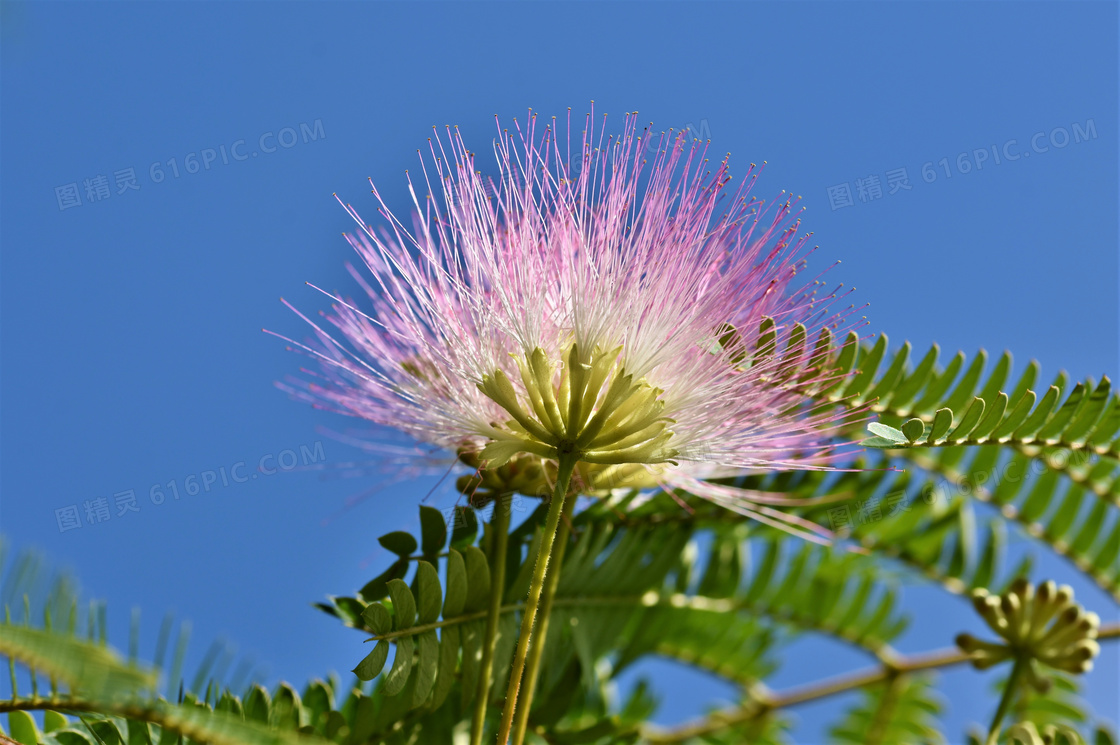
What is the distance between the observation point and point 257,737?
990 millimetres

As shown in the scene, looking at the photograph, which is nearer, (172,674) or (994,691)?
(172,674)

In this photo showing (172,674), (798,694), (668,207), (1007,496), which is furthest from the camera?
(798,694)

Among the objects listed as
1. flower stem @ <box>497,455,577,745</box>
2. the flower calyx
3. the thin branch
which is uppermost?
the flower calyx

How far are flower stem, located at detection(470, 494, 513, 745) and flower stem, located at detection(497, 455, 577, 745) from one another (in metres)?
0.09

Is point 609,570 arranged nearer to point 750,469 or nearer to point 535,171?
point 750,469

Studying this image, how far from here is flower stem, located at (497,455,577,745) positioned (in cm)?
156

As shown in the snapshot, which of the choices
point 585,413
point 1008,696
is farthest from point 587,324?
point 1008,696

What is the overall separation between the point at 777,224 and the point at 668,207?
0.71 feet

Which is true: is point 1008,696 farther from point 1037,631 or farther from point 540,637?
point 540,637

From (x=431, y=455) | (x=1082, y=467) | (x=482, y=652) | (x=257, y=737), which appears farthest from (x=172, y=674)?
(x=1082, y=467)

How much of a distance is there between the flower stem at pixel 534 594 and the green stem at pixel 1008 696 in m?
1.05

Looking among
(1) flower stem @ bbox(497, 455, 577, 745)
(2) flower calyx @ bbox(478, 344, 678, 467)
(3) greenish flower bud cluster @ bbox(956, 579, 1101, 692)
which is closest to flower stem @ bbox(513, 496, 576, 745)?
(1) flower stem @ bbox(497, 455, 577, 745)

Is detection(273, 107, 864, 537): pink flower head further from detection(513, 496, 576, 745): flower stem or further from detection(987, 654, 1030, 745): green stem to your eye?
detection(987, 654, 1030, 745): green stem

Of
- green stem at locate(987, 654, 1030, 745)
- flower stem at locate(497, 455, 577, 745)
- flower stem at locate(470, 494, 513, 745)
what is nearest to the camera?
flower stem at locate(497, 455, 577, 745)
